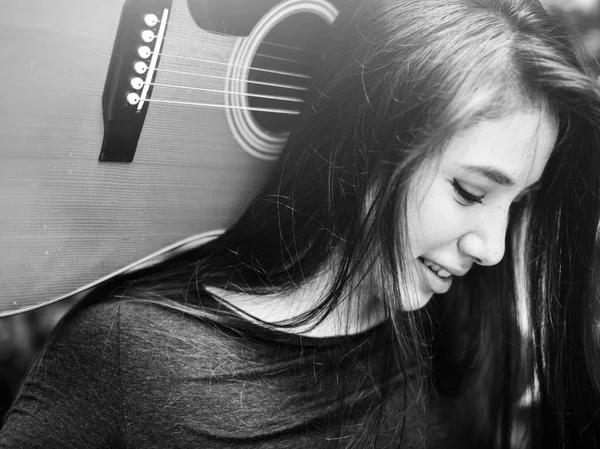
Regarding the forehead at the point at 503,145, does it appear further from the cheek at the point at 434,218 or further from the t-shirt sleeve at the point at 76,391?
the t-shirt sleeve at the point at 76,391

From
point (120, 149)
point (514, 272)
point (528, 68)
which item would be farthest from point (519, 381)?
point (120, 149)

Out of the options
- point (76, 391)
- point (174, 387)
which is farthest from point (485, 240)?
point (76, 391)

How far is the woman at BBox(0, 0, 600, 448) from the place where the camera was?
895mm

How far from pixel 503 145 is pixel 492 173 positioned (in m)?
0.04

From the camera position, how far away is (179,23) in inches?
35.3

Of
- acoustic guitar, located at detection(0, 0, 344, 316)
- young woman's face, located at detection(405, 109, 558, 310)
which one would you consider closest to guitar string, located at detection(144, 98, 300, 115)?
acoustic guitar, located at detection(0, 0, 344, 316)

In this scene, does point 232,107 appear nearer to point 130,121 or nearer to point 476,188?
point 130,121

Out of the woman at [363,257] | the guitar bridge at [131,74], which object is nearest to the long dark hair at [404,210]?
the woman at [363,257]

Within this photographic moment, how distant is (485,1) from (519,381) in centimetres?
69

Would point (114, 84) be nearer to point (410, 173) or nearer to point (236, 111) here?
point (236, 111)

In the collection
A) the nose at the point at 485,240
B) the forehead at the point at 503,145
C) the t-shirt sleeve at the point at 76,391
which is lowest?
the t-shirt sleeve at the point at 76,391

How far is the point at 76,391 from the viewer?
3.06ft

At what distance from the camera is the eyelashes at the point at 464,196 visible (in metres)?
0.92

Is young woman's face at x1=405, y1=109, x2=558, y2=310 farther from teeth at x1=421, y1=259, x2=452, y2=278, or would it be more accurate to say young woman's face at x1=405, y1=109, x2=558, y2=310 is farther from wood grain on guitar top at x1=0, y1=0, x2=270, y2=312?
wood grain on guitar top at x1=0, y1=0, x2=270, y2=312
